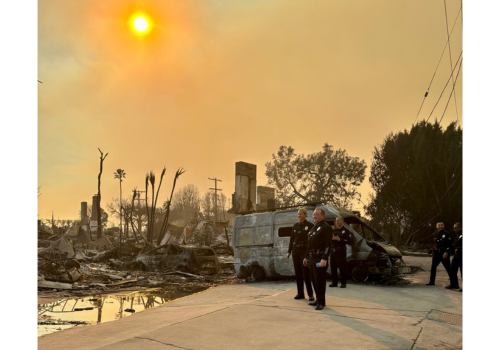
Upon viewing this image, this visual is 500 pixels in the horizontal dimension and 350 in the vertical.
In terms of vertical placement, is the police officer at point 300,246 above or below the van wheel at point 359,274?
above

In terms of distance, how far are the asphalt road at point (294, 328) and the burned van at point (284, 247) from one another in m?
2.19

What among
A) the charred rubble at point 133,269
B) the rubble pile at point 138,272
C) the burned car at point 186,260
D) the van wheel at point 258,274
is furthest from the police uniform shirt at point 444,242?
the burned car at point 186,260

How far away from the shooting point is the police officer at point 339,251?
909 centimetres

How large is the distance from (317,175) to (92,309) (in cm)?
2971

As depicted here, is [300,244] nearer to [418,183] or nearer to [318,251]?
[318,251]

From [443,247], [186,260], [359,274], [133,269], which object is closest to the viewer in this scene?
[443,247]

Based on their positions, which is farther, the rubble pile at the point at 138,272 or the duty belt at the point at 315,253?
the rubble pile at the point at 138,272

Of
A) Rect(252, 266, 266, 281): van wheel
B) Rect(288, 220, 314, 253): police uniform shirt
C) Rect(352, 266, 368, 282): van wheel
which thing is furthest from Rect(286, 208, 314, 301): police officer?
Rect(252, 266, 266, 281): van wheel

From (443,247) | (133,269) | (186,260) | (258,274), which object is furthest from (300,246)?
(133,269)

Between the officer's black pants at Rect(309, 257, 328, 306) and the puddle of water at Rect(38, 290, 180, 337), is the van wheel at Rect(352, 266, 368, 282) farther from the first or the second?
the puddle of water at Rect(38, 290, 180, 337)

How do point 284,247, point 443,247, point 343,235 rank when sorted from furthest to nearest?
point 284,247
point 343,235
point 443,247

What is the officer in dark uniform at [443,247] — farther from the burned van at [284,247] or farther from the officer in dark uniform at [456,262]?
the burned van at [284,247]

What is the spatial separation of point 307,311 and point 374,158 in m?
23.4

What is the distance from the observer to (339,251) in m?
9.62
